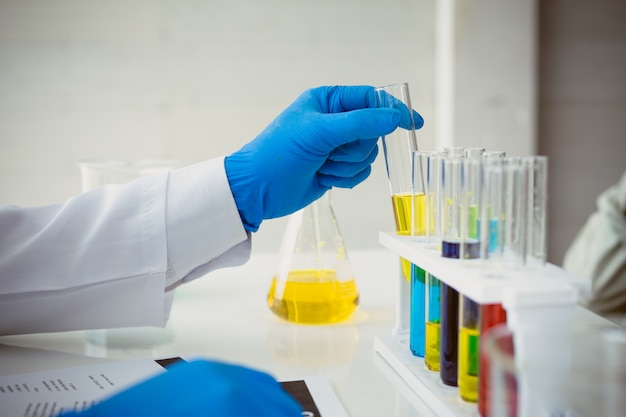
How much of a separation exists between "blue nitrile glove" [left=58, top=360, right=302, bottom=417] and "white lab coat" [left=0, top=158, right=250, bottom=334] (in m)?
0.46

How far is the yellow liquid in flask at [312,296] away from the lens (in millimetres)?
1175

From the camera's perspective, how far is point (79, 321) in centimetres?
114

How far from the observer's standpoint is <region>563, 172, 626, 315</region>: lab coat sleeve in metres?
2.47

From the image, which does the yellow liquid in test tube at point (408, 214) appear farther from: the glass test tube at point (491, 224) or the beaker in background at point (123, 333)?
the beaker in background at point (123, 333)

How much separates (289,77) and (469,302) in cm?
271

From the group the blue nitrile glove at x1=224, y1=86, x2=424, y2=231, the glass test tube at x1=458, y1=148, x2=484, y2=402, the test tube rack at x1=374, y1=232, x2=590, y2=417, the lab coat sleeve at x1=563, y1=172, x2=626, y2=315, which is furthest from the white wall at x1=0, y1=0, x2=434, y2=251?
the glass test tube at x1=458, y1=148, x2=484, y2=402

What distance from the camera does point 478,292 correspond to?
678mm

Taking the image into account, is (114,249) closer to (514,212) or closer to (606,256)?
(514,212)

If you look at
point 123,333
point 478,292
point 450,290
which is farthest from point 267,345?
point 478,292

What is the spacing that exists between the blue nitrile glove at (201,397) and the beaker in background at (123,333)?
39cm

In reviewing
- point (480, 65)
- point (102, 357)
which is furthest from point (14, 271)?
point (480, 65)

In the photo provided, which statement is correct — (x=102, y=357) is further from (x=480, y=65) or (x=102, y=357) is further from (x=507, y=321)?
(x=480, y=65)

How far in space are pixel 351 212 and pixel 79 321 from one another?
235 cm

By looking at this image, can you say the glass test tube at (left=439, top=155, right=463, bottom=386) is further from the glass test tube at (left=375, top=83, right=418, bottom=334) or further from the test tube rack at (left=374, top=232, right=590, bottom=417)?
the glass test tube at (left=375, top=83, right=418, bottom=334)
